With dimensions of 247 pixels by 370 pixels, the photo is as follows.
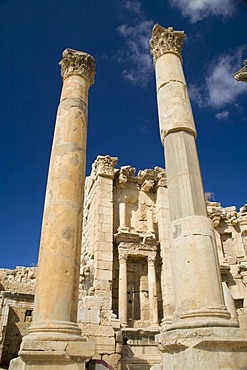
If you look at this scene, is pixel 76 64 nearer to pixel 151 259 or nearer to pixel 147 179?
pixel 147 179

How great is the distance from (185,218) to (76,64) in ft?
21.0

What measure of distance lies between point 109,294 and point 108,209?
472 cm

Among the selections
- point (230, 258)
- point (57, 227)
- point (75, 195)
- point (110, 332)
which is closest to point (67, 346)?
point (57, 227)

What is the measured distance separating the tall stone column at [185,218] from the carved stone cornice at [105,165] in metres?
9.81

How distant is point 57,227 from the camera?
7.12 metres

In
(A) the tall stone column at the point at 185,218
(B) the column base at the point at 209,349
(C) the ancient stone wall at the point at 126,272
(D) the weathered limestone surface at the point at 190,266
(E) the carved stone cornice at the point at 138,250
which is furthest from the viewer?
(E) the carved stone cornice at the point at 138,250

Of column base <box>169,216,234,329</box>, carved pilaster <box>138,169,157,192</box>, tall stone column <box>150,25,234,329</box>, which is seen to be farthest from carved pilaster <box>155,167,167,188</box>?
column base <box>169,216,234,329</box>

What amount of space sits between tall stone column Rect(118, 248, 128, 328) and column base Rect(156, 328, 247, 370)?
10.7m

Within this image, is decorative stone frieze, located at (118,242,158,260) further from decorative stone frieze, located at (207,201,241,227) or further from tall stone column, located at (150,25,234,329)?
tall stone column, located at (150,25,234,329)

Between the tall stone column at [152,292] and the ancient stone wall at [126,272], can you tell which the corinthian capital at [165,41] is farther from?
the tall stone column at [152,292]

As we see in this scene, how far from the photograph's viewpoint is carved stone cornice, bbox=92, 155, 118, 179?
741 inches

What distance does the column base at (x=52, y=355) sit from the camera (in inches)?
218

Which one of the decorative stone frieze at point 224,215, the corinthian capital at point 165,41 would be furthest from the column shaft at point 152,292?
the corinthian capital at point 165,41

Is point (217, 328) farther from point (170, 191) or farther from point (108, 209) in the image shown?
point (108, 209)
